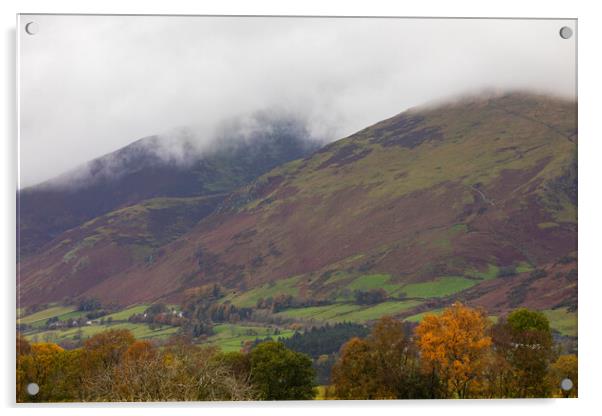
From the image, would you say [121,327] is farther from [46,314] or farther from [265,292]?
[265,292]

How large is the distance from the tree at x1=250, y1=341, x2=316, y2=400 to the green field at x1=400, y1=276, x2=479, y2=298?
152 centimetres

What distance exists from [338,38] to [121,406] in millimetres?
5007

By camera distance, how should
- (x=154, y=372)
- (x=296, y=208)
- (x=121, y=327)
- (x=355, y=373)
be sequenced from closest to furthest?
(x=154, y=372) → (x=355, y=373) → (x=121, y=327) → (x=296, y=208)

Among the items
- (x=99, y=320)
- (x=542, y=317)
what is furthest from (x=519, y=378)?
(x=99, y=320)

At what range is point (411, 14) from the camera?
10.9 m

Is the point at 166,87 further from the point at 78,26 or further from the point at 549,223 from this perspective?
the point at 549,223

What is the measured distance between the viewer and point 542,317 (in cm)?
1085

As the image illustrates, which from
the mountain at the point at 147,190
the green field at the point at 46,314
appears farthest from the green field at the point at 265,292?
the green field at the point at 46,314

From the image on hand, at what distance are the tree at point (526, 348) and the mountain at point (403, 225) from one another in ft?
0.66

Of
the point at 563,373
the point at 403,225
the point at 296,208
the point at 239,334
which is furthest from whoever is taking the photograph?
the point at 296,208

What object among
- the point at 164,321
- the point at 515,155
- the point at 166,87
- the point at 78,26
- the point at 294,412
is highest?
the point at 78,26

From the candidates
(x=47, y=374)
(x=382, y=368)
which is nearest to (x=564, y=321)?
(x=382, y=368)

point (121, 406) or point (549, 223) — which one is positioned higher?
point (549, 223)

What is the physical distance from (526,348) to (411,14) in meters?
4.22
